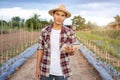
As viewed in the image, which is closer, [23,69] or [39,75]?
[39,75]

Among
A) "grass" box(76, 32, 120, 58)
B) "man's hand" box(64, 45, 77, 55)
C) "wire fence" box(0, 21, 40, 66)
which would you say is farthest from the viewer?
"grass" box(76, 32, 120, 58)

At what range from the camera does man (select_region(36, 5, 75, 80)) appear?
3.34 m

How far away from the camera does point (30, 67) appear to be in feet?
32.8

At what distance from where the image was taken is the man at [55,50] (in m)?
3.34

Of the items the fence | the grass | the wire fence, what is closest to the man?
the fence

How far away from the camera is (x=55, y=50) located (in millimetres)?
3359

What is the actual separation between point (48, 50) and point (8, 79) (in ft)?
13.6

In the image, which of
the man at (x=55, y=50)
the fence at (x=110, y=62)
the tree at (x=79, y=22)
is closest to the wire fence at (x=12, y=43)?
the fence at (x=110, y=62)

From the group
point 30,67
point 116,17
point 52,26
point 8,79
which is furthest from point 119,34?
point 116,17

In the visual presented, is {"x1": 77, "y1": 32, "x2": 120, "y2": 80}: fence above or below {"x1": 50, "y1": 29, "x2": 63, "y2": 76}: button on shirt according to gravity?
below

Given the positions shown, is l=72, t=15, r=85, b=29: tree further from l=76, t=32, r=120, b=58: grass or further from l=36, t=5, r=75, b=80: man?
l=36, t=5, r=75, b=80: man

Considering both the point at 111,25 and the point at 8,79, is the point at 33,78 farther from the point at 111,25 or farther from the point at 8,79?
the point at 111,25

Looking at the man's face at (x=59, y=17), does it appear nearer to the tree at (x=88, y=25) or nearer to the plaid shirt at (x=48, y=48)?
the plaid shirt at (x=48, y=48)

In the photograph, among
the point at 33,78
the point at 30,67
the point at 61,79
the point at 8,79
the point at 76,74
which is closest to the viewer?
the point at 61,79
